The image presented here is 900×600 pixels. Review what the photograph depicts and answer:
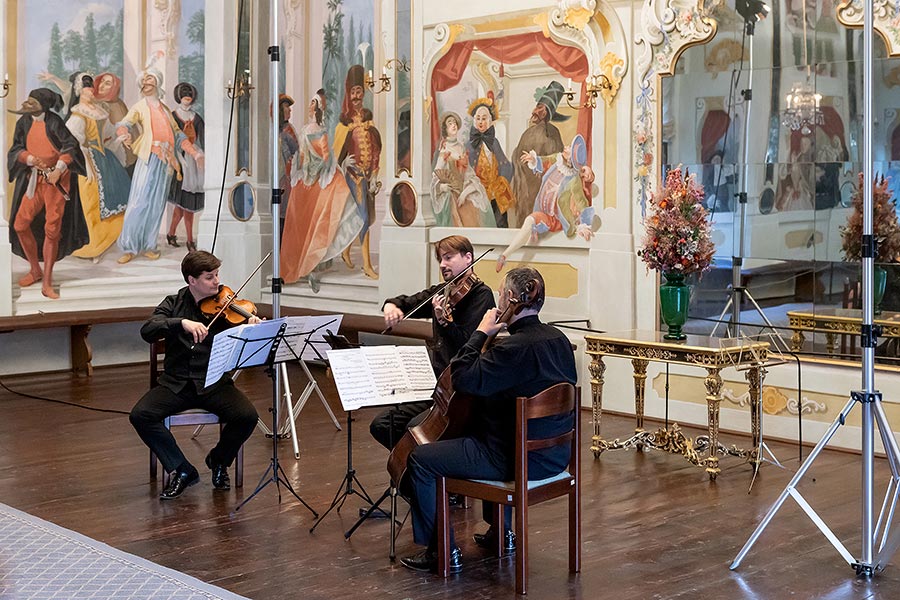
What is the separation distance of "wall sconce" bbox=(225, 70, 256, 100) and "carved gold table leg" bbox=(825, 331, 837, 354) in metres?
7.06

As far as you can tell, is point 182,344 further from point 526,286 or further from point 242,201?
point 242,201

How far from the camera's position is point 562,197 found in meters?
9.72

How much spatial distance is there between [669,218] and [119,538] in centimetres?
390

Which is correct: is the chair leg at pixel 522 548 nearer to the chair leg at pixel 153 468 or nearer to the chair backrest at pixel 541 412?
the chair backrest at pixel 541 412

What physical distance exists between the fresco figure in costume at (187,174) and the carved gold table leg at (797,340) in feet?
22.3

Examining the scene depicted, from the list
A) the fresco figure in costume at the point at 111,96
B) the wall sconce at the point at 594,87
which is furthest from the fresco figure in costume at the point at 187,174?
the wall sconce at the point at 594,87

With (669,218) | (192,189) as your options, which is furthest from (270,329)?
(192,189)

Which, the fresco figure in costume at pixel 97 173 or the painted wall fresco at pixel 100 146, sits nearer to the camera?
the painted wall fresco at pixel 100 146

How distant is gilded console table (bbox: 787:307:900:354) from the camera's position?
776 cm

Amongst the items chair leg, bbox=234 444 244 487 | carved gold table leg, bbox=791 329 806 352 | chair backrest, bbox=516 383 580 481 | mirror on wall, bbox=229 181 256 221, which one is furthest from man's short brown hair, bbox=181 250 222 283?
mirror on wall, bbox=229 181 256 221

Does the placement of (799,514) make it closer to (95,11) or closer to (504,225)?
(504,225)

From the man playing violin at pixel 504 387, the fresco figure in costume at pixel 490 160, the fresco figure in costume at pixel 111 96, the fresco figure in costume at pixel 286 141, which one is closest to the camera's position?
the man playing violin at pixel 504 387

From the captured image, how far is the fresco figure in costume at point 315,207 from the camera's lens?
1195cm

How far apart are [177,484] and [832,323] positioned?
4.53 m
